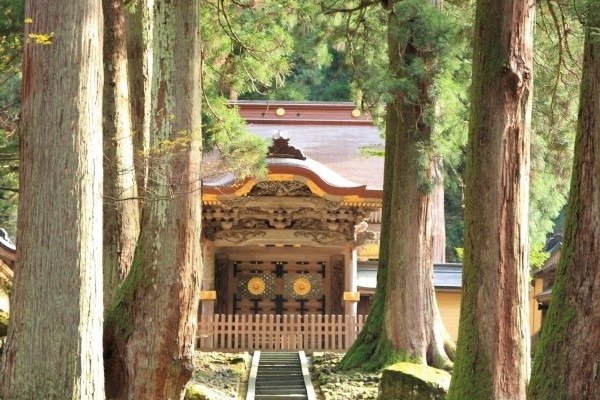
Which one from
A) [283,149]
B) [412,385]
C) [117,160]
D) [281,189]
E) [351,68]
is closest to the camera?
[412,385]

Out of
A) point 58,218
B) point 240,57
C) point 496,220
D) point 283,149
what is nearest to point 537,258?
point 283,149

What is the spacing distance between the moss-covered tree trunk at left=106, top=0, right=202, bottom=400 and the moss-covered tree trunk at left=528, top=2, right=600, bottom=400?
349cm

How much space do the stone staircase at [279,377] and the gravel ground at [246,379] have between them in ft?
0.46

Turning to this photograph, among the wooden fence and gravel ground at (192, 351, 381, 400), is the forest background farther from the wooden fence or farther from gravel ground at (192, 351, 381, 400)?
the wooden fence

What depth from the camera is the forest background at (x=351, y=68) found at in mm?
12234

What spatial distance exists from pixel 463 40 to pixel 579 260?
7194 millimetres

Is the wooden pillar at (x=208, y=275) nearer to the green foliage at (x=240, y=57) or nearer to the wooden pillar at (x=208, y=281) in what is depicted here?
the wooden pillar at (x=208, y=281)

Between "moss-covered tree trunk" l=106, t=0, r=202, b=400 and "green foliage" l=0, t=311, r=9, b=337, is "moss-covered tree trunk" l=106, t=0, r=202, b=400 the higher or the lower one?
the higher one

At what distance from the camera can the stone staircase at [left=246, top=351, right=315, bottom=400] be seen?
1324cm

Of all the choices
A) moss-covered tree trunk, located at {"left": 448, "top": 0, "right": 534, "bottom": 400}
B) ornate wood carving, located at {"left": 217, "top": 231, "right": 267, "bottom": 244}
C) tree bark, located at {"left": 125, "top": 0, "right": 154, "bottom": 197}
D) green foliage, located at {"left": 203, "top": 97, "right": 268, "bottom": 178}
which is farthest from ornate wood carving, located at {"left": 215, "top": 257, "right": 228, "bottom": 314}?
moss-covered tree trunk, located at {"left": 448, "top": 0, "right": 534, "bottom": 400}

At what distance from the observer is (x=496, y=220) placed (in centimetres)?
874

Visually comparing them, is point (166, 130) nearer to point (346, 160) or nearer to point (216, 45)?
point (216, 45)

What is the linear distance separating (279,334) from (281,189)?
2.78 m

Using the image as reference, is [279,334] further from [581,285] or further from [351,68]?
[581,285]
